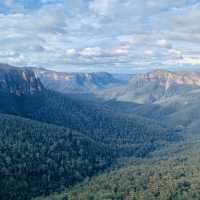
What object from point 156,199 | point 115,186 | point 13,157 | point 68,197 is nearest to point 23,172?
point 13,157

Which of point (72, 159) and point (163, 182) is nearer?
point (163, 182)

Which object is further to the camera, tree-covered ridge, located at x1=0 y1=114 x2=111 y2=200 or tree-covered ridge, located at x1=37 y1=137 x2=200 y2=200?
tree-covered ridge, located at x1=0 y1=114 x2=111 y2=200

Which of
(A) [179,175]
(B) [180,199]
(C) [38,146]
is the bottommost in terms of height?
(B) [180,199]

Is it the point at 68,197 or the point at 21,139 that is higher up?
the point at 21,139

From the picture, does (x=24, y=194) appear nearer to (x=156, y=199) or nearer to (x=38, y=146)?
(x=38, y=146)

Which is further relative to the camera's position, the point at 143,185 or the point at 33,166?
the point at 33,166

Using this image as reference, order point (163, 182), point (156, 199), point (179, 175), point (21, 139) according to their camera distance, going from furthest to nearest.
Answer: point (21, 139), point (179, 175), point (163, 182), point (156, 199)

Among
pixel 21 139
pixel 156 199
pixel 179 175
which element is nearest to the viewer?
pixel 156 199

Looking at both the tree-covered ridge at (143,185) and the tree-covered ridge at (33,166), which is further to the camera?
the tree-covered ridge at (33,166)

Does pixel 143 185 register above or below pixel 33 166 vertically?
below

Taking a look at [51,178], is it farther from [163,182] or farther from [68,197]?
[163,182]
